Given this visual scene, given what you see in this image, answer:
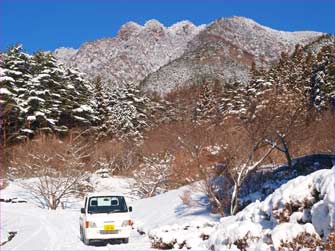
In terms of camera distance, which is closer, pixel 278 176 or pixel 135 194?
pixel 278 176

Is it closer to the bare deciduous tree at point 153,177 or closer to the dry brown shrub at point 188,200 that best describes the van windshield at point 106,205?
the dry brown shrub at point 188,200

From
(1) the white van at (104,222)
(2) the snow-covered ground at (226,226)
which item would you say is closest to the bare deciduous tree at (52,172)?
(2) the snow-covered ground at (226,226)

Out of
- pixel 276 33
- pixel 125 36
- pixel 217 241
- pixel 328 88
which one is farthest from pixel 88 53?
pixel 217 241

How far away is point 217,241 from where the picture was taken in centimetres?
1170

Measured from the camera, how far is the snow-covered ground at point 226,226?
31.8 feet

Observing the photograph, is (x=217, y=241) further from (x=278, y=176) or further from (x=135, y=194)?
(x=135, y=194)

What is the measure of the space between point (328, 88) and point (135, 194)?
17.6 m

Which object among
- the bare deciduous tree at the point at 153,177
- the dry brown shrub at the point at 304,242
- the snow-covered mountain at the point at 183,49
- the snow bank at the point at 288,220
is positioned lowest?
the dry brown shrub at the point at 304,242

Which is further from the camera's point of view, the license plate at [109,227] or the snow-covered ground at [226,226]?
the license plate at [109,227]

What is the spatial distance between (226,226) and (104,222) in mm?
5057

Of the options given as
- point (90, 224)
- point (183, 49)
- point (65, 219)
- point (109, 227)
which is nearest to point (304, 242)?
point (109, 227)

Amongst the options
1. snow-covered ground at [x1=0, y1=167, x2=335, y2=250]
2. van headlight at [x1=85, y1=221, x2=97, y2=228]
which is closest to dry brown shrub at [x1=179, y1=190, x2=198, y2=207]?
snow-covered ground at [x1=0, y1=167, x2=335, y2=250]

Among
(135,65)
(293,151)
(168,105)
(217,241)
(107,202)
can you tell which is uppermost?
(135,65)

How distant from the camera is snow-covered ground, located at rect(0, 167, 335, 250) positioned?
381 inches
